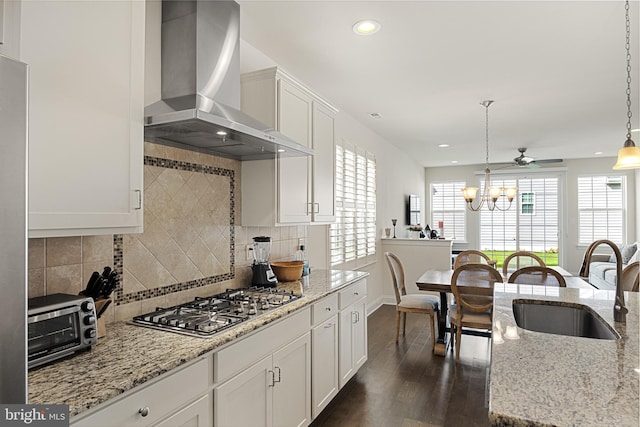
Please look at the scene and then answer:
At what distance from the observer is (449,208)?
31.1ft

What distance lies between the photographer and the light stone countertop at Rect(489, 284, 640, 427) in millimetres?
833

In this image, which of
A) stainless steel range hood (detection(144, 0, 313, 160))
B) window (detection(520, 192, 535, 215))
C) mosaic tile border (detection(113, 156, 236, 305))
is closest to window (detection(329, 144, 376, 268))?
mosaic tile border (detection(113, 156, 236, 305))

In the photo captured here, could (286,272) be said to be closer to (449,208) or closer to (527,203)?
(449,208)

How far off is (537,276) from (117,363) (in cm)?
340

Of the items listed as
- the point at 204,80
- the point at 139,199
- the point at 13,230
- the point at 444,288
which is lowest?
the point at 444,288

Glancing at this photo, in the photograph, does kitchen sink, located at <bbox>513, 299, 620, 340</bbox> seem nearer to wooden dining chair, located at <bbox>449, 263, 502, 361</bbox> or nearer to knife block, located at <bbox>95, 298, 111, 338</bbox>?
wooden dining chair, located at <bbox>449, 263, 502, 361</bbox>

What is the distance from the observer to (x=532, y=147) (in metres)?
6.84

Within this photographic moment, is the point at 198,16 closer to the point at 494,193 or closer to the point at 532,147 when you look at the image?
the point at 494,193

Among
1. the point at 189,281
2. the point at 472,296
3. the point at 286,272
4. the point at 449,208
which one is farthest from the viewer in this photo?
the point at 449,208

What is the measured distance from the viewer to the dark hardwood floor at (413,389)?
262cm

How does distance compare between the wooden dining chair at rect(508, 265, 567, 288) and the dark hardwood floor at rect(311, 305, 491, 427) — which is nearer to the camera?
the dark hardwood floor at rect(311, 305, 491, 427)

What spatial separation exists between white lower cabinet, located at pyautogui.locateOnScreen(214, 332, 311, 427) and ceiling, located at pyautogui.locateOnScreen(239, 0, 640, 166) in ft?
6.75

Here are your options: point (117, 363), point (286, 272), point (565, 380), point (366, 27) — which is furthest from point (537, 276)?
point (117, 363)

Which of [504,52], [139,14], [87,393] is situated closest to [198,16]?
[139,14]
